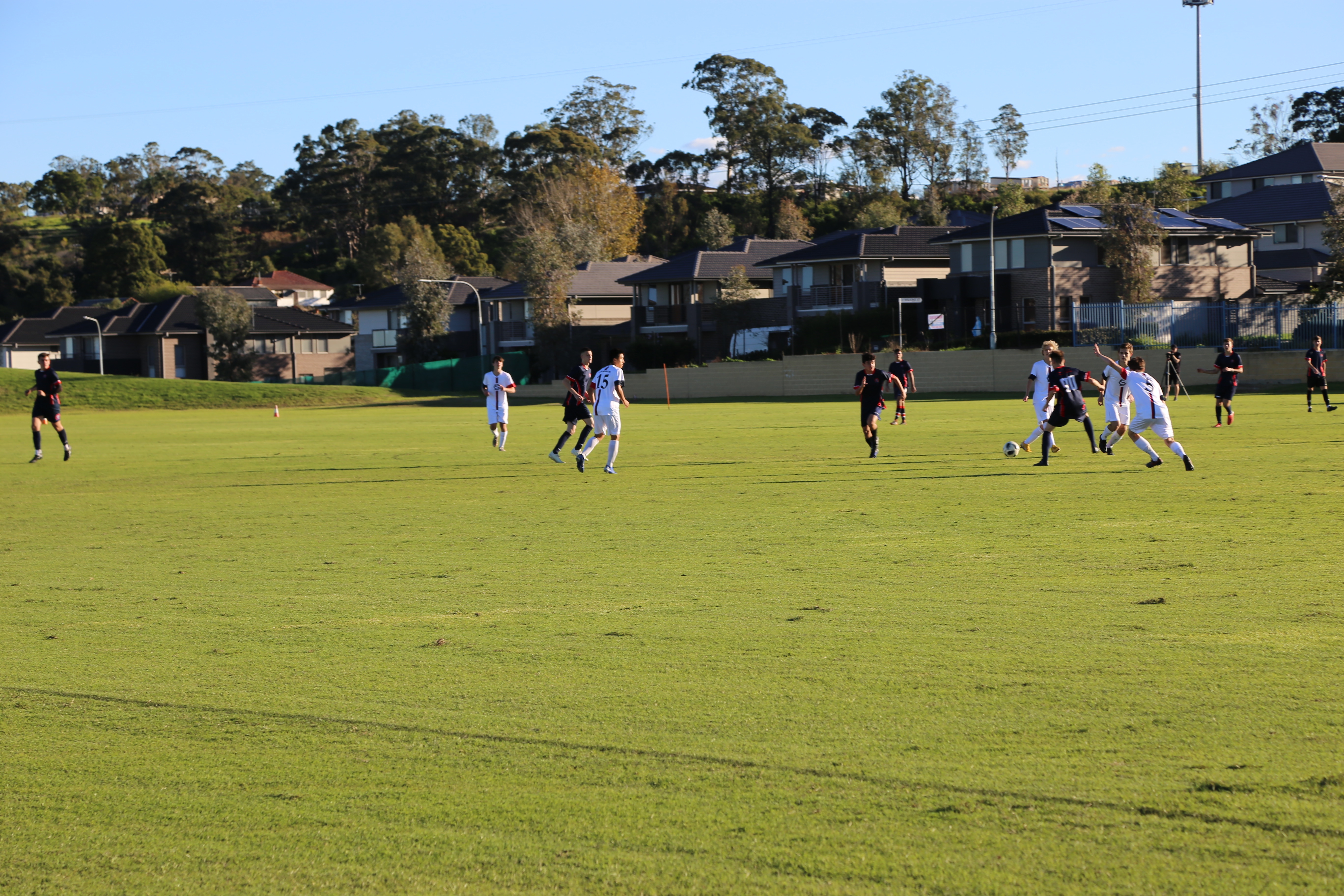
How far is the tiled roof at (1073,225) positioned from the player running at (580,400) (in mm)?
43044

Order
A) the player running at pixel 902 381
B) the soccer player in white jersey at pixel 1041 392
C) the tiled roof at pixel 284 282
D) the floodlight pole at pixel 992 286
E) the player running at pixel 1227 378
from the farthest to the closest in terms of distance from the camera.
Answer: the tiled roof at pixel 284 282, the floodlight pole at pixel 992 286, the player running at pixel 902 381, the player running at pixel 1227 378, the soccer player in white jersey at pixel 1041 392

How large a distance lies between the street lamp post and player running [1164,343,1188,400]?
65886mm

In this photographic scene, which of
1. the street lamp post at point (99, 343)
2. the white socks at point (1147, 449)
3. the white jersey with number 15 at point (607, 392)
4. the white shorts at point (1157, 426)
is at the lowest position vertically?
the white socks at point (1147, 449)

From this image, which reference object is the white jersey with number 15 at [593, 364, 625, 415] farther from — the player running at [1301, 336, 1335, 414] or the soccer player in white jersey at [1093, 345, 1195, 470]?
the player running at [1301, 336, 1335, 414]

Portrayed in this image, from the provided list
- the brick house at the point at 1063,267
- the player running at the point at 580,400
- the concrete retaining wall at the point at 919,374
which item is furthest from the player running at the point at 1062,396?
the brick house at the point at 1063,267

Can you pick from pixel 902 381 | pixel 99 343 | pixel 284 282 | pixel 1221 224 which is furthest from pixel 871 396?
pixel 284 282

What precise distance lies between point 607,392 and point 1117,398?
7.67 m

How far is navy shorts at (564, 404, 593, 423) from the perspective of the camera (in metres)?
21.2

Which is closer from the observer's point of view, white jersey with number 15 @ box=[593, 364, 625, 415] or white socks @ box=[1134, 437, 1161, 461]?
white socks @ box=[1134, 437, 1161, 461]

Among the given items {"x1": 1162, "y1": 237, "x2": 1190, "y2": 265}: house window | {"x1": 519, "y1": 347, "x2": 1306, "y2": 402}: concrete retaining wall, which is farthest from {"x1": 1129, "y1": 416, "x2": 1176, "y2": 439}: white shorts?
{"x1": 1162, "y1": 237, "x2": 1190, "y2": 265}: house window

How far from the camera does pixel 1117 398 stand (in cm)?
1845

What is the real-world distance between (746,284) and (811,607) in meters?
65.4

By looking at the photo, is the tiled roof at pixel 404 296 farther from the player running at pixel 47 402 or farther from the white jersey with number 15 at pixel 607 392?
the white jersey with number 15 at pixel 607 392

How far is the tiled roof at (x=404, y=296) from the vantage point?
89312 millimetres
